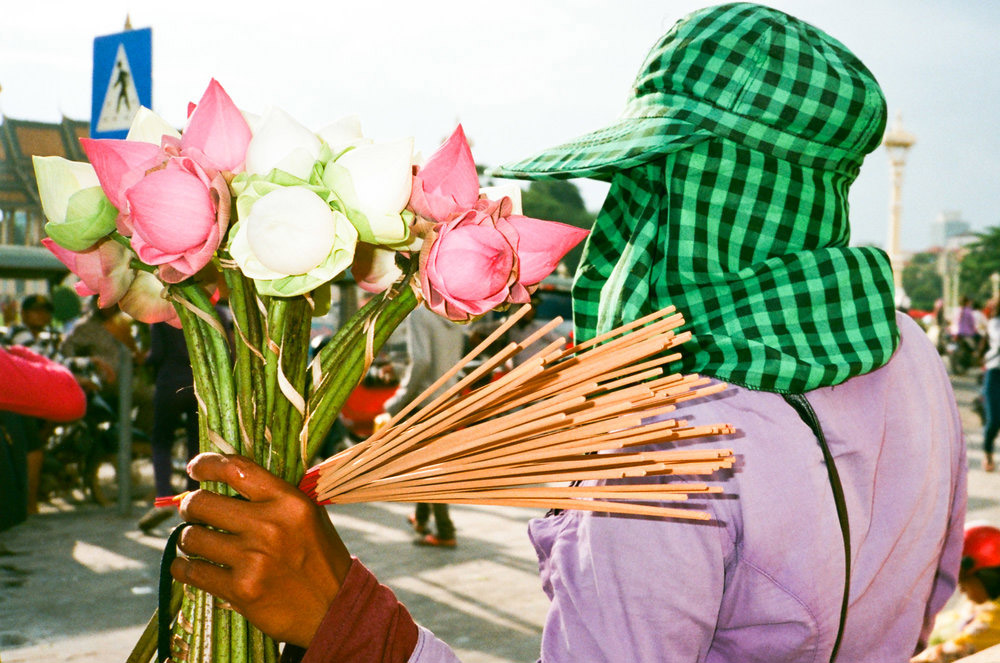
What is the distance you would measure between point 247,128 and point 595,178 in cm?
57

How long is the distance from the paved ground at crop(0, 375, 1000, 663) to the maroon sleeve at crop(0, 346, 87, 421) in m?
2.19

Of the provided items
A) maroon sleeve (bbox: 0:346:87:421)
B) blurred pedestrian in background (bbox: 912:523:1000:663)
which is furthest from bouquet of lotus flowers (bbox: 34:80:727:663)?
blurred pedestrian in background (bbox: 912:523:1000:663)

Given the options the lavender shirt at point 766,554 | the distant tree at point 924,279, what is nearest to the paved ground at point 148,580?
the lavender shirt at point 766,554

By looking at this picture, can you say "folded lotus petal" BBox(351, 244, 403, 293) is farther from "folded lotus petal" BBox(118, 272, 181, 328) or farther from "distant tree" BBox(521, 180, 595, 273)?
"distant tree" BBox(521, 180, 595, 273)

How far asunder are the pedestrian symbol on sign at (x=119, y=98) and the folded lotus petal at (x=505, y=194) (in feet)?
15.4

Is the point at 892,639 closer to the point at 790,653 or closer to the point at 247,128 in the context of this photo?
the point at 790,653

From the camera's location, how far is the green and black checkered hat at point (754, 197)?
1204mm

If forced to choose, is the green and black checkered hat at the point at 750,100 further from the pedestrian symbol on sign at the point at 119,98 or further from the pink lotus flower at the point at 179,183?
the pedestrian symbol on sign at the point at 119,98

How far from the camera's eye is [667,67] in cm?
128

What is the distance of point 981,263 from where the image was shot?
55.4 meters

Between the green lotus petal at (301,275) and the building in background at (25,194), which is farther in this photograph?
the building in background at (25,194)

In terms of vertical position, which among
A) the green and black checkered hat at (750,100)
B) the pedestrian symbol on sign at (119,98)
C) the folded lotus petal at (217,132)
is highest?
the pedestrian symbol on sign at (119,98)

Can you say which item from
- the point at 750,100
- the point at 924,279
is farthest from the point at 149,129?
the point at 924,279

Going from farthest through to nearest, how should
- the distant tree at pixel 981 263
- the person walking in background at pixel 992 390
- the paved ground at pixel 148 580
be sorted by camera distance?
the distant tree at pixel 981 263, the person walking in background at pixel 992 390, the paved ground at pixel 148 580
